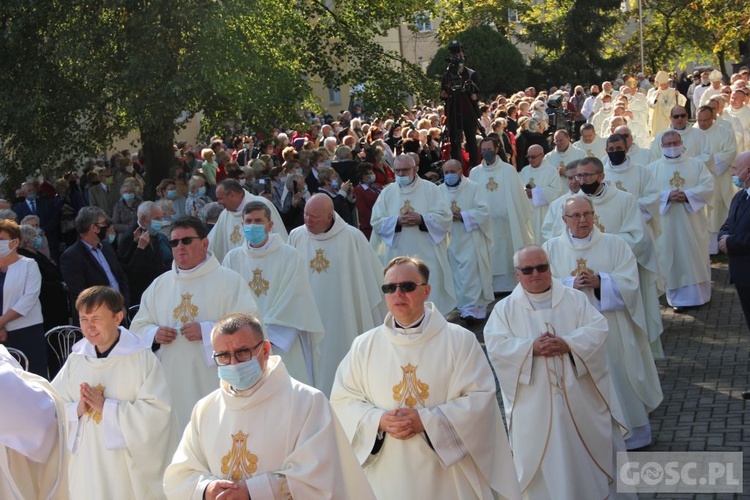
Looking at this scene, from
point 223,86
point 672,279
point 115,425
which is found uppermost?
point 223,86

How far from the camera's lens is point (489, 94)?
40594mm

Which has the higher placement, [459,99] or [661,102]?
[459,99]

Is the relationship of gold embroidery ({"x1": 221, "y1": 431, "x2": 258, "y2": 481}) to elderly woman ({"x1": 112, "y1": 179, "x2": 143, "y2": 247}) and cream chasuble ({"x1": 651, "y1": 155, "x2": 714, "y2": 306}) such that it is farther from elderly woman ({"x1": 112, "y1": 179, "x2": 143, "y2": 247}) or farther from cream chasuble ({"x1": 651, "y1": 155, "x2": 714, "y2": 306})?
cream chasuble ({"x1": 651, "y1": 155, "x2": 714, "y2": 306})

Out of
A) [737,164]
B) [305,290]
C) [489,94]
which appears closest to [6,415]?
[305,290]

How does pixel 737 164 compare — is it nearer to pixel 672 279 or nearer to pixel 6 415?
pixel 672 279

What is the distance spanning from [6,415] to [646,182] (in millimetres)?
8811

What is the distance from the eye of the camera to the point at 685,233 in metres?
13.9

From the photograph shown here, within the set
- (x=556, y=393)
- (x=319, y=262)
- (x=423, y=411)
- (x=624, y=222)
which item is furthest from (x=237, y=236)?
(x=423, y=411)

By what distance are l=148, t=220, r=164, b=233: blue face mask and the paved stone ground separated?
13.1ft

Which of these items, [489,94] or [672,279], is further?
[489,94]

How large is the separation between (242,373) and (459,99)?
1437cm

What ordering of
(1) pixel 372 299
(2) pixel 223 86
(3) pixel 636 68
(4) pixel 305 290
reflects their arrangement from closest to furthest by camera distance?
(4) pixel 305 290 → (1) pixel 372 299 → (2) pixel 223 86 → (3) pixel 636 68

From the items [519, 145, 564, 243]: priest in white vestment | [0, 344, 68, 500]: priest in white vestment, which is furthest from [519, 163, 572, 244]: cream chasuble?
[0, 344, 68, 500]: priest in white vestment

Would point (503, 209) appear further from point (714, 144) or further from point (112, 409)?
point (112, 409)
